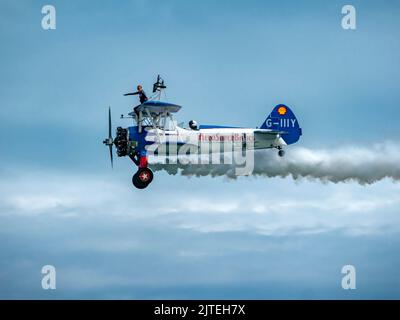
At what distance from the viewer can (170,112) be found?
168 ft

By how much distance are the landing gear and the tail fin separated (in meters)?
8.56

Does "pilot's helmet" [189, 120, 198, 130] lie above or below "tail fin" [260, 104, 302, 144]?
below

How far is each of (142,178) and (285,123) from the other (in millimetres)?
9789

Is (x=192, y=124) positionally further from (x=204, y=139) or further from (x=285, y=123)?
(x=285, y=123)

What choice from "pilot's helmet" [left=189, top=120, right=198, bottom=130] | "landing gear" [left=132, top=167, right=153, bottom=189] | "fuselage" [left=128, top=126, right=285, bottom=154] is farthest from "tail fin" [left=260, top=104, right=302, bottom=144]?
"landing gear" [left=132, top=167, right=153, bottom=189]

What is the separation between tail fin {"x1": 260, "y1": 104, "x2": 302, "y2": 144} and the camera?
5538 cm

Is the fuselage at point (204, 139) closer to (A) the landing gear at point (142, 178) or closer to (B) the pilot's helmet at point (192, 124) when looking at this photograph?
(B) the pilot's helmet at point (192, 124)

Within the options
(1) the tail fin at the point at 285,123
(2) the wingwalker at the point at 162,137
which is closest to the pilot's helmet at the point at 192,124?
(2) the wingwalker at the point at 162,137

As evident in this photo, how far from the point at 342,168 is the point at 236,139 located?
6760mm

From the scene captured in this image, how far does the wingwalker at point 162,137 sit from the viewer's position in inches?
1996

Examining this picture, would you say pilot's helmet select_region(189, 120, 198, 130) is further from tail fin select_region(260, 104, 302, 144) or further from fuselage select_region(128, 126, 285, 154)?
tail fin select_region(260, 104, 302, 144)

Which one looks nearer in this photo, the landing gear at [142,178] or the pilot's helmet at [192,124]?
the landing gear at [142,178]

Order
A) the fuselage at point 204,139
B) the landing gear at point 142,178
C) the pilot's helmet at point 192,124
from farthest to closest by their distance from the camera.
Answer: the pilot's helmet at point 192,124 < the fuselage at point 204,139 < the landing gear at point 142,178
